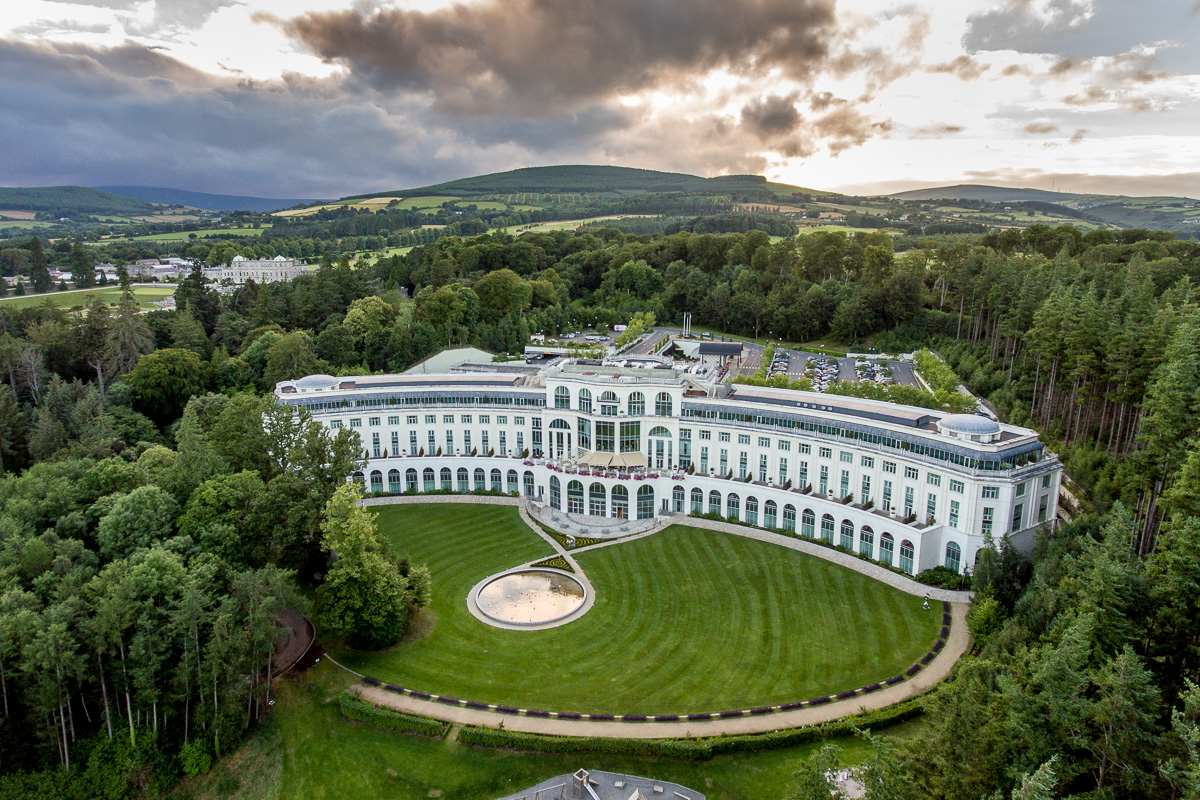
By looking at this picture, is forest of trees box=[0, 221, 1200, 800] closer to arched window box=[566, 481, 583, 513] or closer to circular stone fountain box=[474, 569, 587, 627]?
circular stone fountain box=[474, 569, 587, 627]

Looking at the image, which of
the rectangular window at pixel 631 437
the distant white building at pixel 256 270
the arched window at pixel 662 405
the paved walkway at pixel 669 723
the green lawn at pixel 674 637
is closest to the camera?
the paved walkway at pixel 669 723

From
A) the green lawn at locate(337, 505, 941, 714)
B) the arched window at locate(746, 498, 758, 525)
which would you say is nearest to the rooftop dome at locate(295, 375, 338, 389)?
the green lawn at locate(337, 505, 941, 714)

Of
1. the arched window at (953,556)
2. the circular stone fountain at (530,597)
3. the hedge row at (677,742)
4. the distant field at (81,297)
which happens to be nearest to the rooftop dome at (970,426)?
the arched window at (953,556)

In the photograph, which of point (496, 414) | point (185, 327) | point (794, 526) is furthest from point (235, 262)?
point (794, 526)

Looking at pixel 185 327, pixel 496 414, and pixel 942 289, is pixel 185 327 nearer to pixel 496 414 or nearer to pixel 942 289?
pixel 496 414

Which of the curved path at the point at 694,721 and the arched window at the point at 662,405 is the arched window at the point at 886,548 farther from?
the arched window at the point at 662,405

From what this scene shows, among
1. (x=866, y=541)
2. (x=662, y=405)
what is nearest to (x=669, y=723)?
(x=866, y=541)
